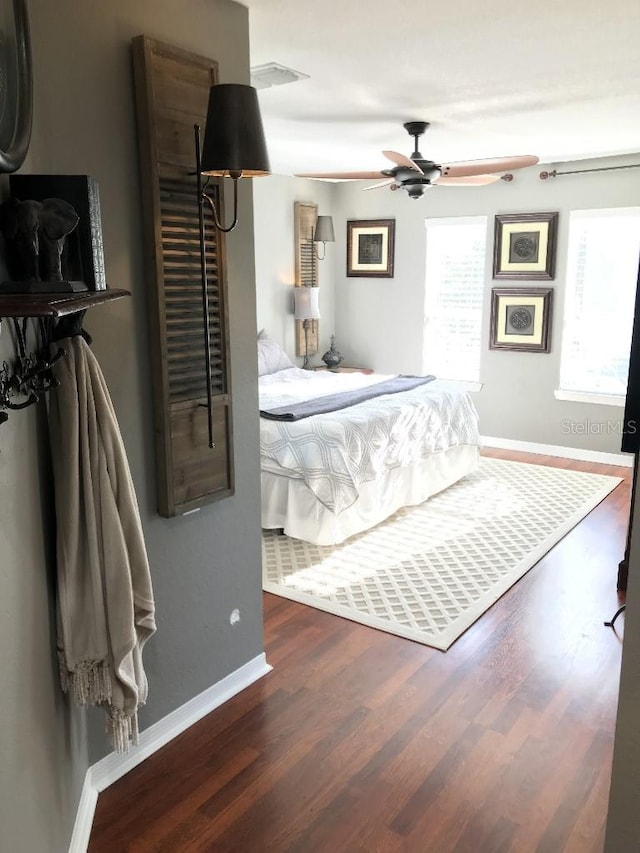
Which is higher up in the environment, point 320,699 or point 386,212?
point 386,212

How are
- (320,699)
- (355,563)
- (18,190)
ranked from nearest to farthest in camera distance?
(18,190) < (320,699) < (355,563)

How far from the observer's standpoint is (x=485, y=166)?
394 centimetres

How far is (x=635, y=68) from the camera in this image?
3078mm

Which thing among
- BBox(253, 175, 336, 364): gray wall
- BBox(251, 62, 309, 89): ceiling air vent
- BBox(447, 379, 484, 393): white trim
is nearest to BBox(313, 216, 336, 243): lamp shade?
BBox(253, 175, 336, 364): gray wall

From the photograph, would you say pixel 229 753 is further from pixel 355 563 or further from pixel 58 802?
pixel 355 563

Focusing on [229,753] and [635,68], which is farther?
[635,68]

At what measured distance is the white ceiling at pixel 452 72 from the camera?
2.43 metres

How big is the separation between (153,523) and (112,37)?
1.51 meters

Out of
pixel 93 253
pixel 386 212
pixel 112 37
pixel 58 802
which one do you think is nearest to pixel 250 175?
pixel 112 37

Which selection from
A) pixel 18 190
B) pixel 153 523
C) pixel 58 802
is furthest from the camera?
pixel 153 523

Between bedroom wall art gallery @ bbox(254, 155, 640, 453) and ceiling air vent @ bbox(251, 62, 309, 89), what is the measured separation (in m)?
2.89

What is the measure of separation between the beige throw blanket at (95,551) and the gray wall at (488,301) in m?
5.04

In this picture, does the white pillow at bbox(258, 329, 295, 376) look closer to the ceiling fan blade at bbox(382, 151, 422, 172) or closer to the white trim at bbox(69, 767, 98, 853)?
the ceiling fan blade at bbox(382, 151, 422, 172)

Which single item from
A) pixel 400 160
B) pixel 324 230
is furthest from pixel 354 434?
pixel 324 230
